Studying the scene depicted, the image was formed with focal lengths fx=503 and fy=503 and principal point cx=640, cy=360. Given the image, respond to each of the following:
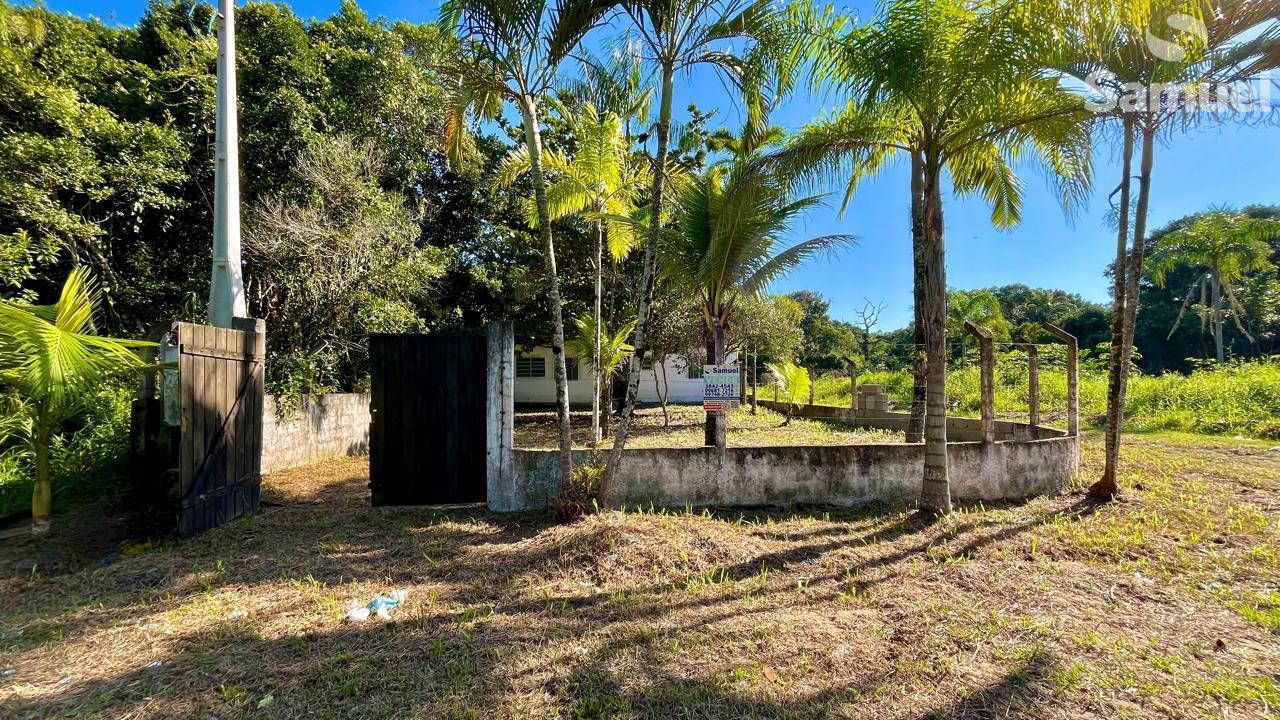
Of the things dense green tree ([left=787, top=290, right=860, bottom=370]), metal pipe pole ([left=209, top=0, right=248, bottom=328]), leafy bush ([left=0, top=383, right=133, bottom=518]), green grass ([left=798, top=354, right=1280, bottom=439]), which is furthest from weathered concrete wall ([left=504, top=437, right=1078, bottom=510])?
dense green tree ([left=787, top=290, right=860, bottom=370])

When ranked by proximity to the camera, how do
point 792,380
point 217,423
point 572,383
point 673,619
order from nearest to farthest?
1. point 673,619
2. point 217,423
3. point 792,380
4. point 572,383

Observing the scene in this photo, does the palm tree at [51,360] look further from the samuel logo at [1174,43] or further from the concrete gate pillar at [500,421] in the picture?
the samuel logo at [1174,43]

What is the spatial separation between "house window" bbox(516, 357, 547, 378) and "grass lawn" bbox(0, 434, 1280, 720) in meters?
15.9

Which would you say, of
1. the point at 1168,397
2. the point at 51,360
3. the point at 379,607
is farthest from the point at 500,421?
the point at 1168,397

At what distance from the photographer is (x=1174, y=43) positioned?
4434mm

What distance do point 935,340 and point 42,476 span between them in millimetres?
7784

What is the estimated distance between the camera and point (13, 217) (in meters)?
6.40

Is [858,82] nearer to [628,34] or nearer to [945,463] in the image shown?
[628,34]

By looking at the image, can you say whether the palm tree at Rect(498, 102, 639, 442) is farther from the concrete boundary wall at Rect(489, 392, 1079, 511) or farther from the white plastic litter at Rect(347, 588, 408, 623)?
the white plastic litter at Rect(347, 588, 408, 623)

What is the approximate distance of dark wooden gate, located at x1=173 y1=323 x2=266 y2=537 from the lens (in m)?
4.18

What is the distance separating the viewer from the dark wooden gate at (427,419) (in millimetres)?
5098

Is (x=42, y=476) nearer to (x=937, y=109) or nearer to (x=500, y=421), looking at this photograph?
(x=500, y=421)

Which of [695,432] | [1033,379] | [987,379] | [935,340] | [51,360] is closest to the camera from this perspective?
[51,360]

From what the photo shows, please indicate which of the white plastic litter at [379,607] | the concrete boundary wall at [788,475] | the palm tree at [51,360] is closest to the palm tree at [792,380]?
the concrete boundary wall at [788,475]
